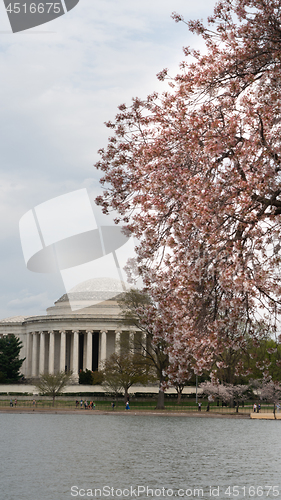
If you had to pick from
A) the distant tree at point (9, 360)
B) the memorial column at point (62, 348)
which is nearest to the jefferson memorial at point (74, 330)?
the memorial column at point (62, 348)

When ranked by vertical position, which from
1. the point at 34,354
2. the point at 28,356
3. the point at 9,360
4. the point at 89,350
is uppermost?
the point at 89,350

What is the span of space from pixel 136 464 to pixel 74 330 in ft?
287

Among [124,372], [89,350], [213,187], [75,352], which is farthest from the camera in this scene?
[75,352]

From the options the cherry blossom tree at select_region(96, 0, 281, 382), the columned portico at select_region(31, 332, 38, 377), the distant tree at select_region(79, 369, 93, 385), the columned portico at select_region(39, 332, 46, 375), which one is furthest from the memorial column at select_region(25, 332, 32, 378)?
the cherry blossom tree at select_region(96, 0, 281, 382)

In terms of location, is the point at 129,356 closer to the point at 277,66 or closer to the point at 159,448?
the point at 159,448

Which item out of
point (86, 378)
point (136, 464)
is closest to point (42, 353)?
point (86, 378)

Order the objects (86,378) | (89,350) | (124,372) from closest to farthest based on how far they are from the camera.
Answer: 1. (124,372)
2. (86,378)
3. (89,350)

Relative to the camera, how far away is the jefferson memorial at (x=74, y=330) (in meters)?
115

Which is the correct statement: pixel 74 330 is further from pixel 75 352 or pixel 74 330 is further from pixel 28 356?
pixel 28 356

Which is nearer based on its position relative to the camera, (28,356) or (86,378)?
(86,378)

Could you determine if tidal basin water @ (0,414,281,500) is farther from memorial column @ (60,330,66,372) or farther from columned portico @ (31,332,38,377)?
columned portico @ (31,332,38,377)

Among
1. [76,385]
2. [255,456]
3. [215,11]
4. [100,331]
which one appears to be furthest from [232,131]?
[100,331]

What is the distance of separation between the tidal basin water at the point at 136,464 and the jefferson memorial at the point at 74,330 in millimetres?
68520

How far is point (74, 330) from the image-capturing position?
378 feet
